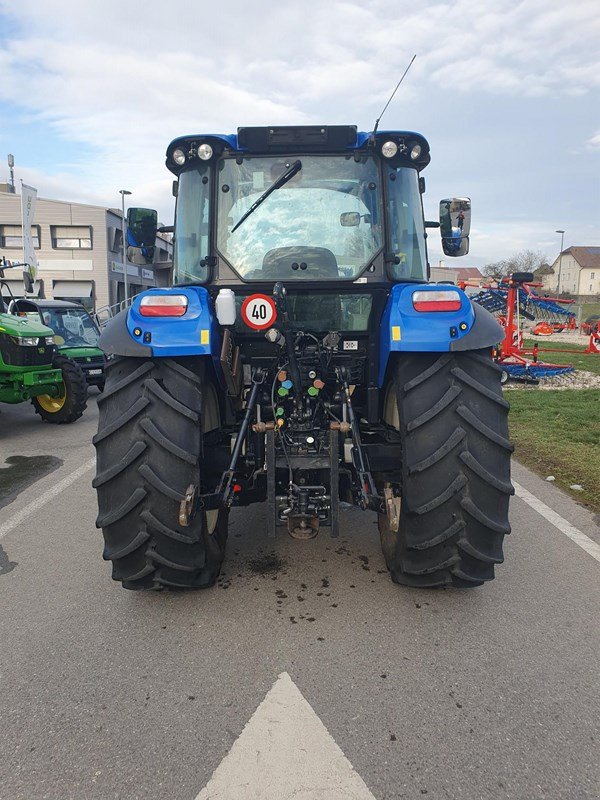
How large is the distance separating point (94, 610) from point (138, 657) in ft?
1.97

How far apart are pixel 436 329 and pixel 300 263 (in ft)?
3.06

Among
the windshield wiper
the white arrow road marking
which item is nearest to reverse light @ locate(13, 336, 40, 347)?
the windshield wiper

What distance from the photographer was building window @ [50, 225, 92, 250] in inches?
1431

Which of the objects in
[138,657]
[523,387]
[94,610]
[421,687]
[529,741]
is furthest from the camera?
[523,387]

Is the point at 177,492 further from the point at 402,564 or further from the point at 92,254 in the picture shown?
the point at 92,254

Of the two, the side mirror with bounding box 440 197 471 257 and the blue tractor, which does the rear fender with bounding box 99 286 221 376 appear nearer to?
the blue tractor

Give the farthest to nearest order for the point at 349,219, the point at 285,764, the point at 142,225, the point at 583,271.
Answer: the point at 583,271, the point at 142,225, the point at 349,219, the point at 285,764

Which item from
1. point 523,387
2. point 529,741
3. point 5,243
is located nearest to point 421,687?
point 529,741

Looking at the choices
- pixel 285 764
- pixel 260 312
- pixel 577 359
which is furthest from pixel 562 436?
pixel 577 359

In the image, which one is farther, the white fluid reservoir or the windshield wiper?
the windshield wiper

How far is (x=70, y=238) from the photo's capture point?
3644 cm

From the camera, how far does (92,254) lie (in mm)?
36344

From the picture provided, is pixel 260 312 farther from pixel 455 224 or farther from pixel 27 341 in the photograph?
pixel 27 341

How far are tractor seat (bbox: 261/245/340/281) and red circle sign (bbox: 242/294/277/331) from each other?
1.60ft
